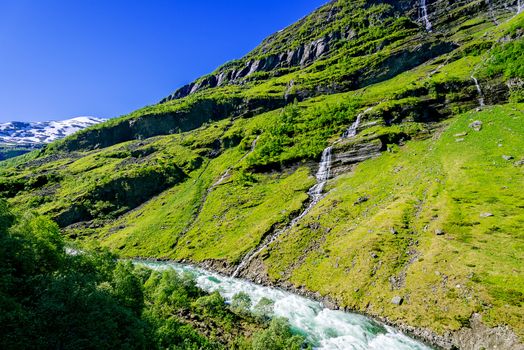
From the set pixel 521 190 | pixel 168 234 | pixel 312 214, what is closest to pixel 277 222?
pixel 312 214

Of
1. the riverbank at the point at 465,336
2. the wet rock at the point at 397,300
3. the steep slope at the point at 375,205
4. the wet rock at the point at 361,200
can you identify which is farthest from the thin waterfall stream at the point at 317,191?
the wet rock at the point at 397,300

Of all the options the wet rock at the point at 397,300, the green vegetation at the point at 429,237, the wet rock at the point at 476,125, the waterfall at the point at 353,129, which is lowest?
the wet rock at the point at 397,300

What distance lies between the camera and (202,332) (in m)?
46.0

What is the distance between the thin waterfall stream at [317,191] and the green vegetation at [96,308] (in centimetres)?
2756

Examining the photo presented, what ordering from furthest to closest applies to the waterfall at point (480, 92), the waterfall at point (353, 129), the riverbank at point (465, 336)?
1. the waterfall at point (353, 129)
2. the waterfall at point (480, 92)
3. the riverbank at point (465, 336)

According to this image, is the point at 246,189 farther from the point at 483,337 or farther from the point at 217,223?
the point at 483,337

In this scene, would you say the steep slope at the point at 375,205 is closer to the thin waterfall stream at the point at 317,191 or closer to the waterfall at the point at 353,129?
the thin waterfall stream at the point at 317,191

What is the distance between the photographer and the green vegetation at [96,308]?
79.3 feet

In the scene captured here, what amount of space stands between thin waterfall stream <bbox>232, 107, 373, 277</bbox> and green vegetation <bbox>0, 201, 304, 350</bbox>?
2756 cm

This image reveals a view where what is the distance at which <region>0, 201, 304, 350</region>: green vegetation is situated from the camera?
24156 millimetres

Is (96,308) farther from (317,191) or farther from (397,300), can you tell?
(317,191)

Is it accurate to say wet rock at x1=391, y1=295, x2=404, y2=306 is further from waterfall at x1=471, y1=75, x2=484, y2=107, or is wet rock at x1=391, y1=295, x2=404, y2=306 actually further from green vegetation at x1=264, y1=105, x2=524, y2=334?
waterfall at x1=471, y1=75, x2=484, y2=107

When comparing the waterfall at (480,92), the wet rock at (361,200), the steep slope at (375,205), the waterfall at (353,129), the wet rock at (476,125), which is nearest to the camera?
the steep slope at (375,205)

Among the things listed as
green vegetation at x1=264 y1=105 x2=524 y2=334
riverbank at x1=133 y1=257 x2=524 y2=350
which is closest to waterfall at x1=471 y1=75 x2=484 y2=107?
green vegetation at x1=264 y1=105 x2=524 y2=334
